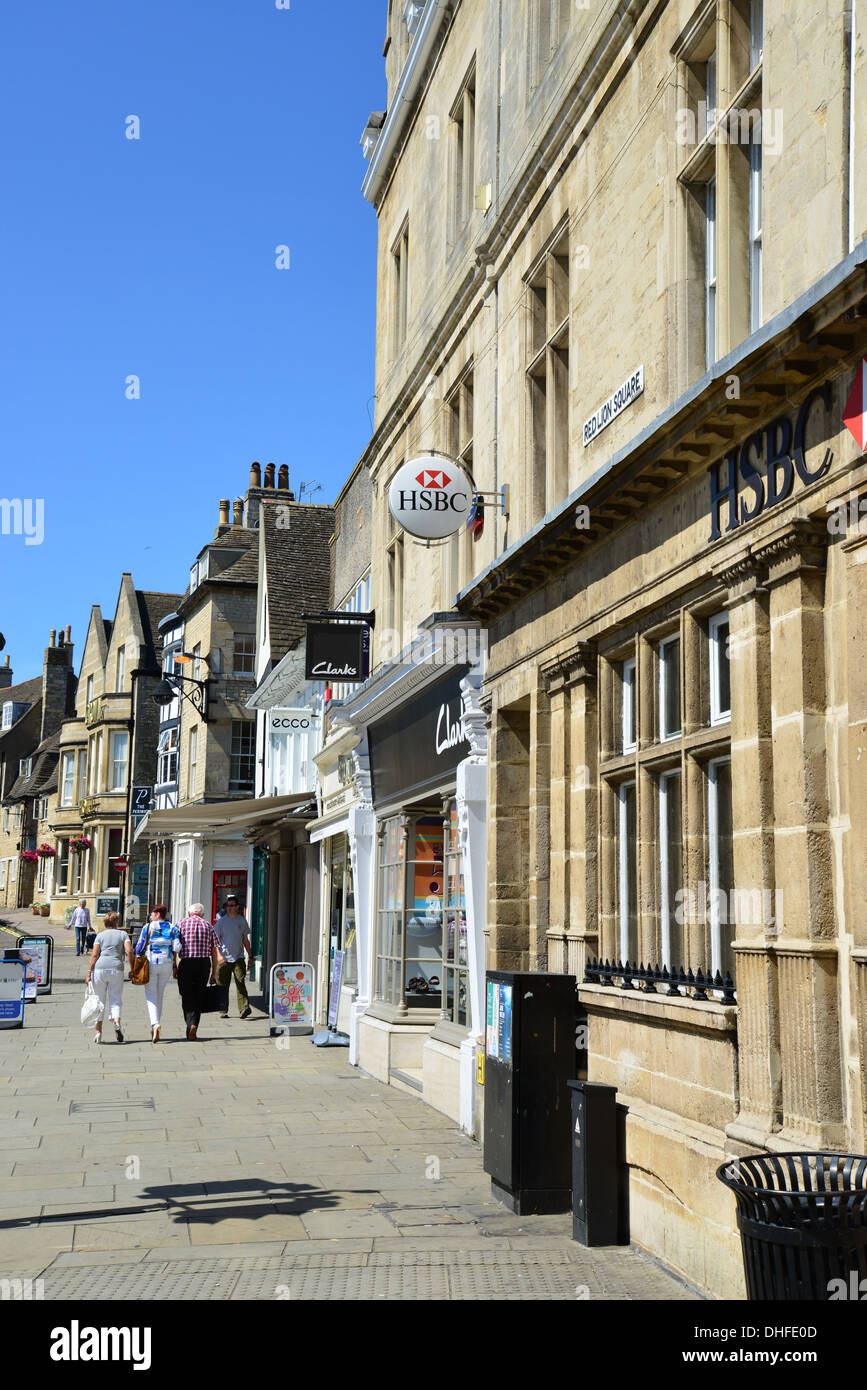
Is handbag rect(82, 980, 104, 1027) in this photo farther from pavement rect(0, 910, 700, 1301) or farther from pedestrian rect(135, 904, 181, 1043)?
pavement rect(0, 910, 700, 1301)

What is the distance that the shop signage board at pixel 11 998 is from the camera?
2014 cm

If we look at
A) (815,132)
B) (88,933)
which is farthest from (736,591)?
(88,933)

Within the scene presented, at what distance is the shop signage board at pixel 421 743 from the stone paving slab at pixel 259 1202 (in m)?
3.23

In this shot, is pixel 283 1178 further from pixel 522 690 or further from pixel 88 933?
pixel 88 933

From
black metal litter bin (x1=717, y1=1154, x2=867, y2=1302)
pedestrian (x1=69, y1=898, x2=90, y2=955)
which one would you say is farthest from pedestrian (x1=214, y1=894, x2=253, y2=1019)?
pedestrian (x1=69, y1=898, x2=90, y2=955)

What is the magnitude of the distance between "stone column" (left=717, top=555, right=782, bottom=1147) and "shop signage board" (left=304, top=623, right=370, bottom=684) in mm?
11066

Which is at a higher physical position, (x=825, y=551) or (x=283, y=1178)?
(x=825, y=551)

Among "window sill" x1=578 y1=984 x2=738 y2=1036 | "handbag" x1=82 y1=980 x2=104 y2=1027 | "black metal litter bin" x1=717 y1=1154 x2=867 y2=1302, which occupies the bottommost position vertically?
"handbag" x1=82 y1=980 x2=104 y2=1027

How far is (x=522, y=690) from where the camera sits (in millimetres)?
10531

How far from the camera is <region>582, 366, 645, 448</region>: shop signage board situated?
855cm

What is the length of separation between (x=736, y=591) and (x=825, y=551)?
0.70 metres

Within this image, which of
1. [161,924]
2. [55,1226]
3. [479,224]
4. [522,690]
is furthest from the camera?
[161,924]

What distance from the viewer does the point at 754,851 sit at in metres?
6.28

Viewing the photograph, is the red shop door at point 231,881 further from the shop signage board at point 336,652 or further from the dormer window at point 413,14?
the dormer window at point 413,14
